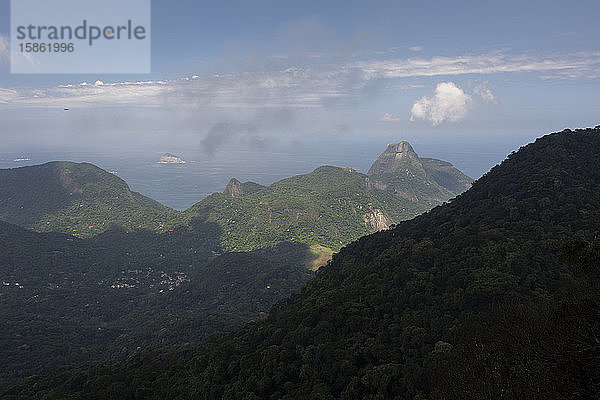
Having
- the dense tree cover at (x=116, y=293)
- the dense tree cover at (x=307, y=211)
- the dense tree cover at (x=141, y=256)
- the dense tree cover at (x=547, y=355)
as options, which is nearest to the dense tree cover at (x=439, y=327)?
the dense tree cover at (x=547, y=355)

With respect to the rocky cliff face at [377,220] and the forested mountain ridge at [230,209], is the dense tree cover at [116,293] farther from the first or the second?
the rocky cliff face at [377,220]

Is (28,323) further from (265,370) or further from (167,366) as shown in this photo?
(265,370)

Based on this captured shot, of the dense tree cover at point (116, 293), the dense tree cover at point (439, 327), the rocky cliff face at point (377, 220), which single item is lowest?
the dense tree cover at point (116, 293)

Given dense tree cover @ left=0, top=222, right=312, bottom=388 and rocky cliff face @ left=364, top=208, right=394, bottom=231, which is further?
rocky cliff face @ left=364, top=208, right=394, bottom=231

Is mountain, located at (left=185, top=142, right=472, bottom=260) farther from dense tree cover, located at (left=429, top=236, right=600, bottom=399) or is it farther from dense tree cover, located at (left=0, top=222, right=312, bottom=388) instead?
dense tree cover, located at (left=429, top=236, right=600, bottom=399)

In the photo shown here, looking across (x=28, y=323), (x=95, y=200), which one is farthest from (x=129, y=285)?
(x=95, y=200)

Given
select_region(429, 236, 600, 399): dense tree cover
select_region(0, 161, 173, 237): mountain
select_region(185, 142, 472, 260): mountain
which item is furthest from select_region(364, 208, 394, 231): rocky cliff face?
select_region(429, 236, 600, 399): dense tree cover
